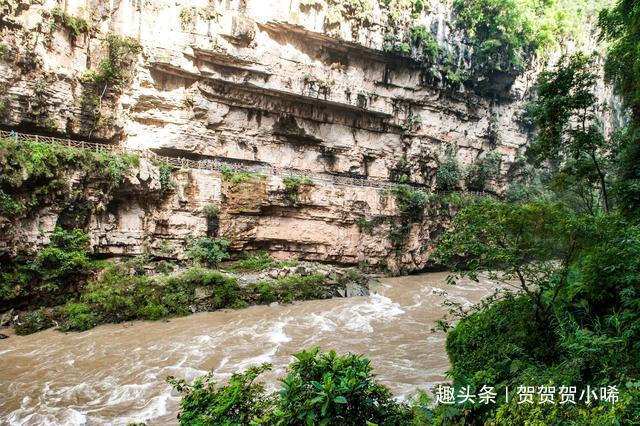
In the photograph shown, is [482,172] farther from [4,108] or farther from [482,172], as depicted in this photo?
[4,108]

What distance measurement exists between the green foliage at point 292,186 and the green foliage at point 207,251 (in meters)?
4.20

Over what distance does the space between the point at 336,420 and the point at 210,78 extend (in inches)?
827

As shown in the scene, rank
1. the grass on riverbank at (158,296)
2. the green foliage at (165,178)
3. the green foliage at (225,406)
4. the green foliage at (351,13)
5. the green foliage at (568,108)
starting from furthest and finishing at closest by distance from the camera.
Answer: the green foliage at (351,13) → the green foliage at (165,178) → the grass on riverbank at (158,296) → the green foliage at (568,108) → the green foliage at (225,406)

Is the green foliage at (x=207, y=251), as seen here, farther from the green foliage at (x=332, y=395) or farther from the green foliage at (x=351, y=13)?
the green foliage at (x=351, y=13)

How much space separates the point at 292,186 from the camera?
18.8m

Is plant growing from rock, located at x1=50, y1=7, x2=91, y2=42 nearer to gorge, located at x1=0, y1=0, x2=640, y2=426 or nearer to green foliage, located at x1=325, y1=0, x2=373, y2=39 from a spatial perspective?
gorge, located at x1=0, y1=0, x2=640, y2=426

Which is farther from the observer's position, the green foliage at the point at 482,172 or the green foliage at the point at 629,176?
the green foliage at the point at 482,172

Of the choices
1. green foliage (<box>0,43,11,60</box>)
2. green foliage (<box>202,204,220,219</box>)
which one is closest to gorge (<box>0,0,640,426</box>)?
green foliage (<box>0,43,11,60</box>)

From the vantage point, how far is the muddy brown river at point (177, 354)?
732cm

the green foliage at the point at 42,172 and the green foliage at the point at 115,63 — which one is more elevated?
the green foliage at the point at 115,63

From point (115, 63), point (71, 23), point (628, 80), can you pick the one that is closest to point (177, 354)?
point (628, 80)

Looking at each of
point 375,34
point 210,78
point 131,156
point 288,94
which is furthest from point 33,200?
point 375,34

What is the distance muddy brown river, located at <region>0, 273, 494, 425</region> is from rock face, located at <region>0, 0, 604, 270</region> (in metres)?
5.02

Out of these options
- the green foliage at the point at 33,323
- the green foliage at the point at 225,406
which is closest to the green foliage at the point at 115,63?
the green foliage at the point at 33,323
